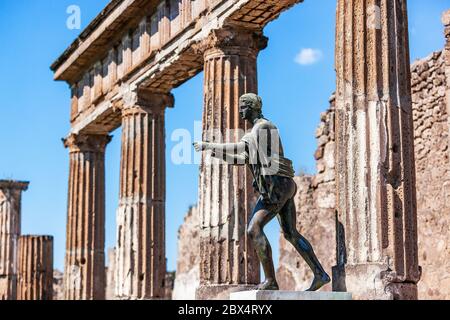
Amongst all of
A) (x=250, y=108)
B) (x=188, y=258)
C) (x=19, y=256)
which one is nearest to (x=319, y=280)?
(x=250, y=108)

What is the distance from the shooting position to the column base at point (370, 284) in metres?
10.8

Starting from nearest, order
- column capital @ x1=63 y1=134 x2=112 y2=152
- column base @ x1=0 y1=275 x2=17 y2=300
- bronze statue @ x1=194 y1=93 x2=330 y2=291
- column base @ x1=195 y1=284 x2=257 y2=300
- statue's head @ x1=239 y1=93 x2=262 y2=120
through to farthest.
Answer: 1. bronze statue @ x1=194 y1=93 x2=330 y2=291
2. statue's head @ x1=239 y1=93 x2=262 y2=120
3. column base @ x1=195 y1=284 x2=257 y2=300
4. column capital @ x1=63 y1=134 x2=112 y2=152
5. column base @ x1=0 y1=275 x2=17 y2=300

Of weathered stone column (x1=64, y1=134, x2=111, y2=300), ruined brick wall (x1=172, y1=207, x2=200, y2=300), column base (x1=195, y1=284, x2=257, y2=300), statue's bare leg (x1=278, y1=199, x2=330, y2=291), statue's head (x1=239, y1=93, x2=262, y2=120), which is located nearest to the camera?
statue's bare leg (x1=278, y1=199, x2=330, y2=291)

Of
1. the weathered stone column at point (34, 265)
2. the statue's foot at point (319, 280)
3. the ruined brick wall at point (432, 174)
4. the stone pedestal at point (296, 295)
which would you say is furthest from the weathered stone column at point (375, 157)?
the weathered stone column at point (34, 265)

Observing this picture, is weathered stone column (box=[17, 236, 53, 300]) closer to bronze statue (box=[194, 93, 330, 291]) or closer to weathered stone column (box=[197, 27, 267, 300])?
weathered stone column (box=[197, 27, 267, 300])

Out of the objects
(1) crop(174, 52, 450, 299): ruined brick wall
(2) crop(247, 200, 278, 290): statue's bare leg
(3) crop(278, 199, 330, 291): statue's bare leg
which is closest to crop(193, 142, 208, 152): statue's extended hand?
(2) crop(247, 200, 278, 290): statue's bare leg

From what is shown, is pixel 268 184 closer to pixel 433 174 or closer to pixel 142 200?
pixel 433 174

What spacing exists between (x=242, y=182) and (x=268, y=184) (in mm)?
3455

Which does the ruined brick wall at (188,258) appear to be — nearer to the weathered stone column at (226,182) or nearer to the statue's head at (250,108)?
the weathered stone column at (226,182)

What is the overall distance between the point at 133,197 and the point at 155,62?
2.83 m

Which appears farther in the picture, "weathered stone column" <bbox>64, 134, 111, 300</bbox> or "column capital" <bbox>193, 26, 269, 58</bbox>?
"weathered stone column" <bbox>64, 134, 111, 300</bbox>

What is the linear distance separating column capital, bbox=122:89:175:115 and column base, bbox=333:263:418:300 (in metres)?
9.04

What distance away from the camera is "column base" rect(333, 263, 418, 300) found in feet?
35.5
